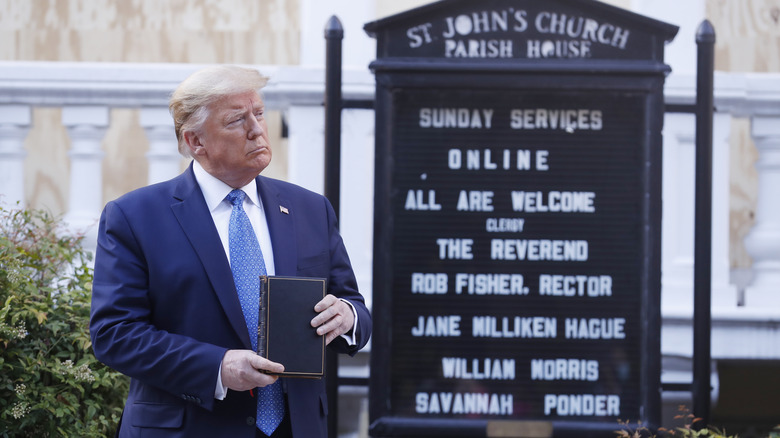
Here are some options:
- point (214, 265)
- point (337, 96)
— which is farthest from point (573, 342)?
point (214, 265)

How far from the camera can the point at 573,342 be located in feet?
12.1

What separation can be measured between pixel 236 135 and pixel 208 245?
0.95 ft

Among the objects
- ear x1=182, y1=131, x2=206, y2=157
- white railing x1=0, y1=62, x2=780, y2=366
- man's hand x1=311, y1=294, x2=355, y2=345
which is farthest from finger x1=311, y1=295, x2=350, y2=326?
white railing x1=0, y1=62, x2=780, y2=366

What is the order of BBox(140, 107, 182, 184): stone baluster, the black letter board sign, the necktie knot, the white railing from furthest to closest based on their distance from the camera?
BBox(140, 107, 182, 184): stone baluster
the white railing
the black letter board sign
the necktie knot

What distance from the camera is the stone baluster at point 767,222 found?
420 centimetres

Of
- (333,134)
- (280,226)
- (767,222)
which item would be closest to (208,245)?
(280,226)

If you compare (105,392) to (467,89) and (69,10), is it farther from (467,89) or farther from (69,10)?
(69,10)

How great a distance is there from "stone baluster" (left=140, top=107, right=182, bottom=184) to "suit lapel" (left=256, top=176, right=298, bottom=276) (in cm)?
173

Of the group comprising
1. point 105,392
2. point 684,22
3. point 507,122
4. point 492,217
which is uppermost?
point 684,22

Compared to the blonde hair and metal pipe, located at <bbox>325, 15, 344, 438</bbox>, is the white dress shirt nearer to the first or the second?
the blonde hair

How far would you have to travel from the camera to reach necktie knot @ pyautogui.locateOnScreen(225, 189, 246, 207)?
254 centimetres

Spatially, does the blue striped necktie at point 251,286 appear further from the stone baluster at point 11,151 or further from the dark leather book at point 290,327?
the stone baluster at point 11,151

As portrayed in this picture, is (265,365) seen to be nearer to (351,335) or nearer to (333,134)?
(351,335)

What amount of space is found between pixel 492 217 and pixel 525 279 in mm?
269
